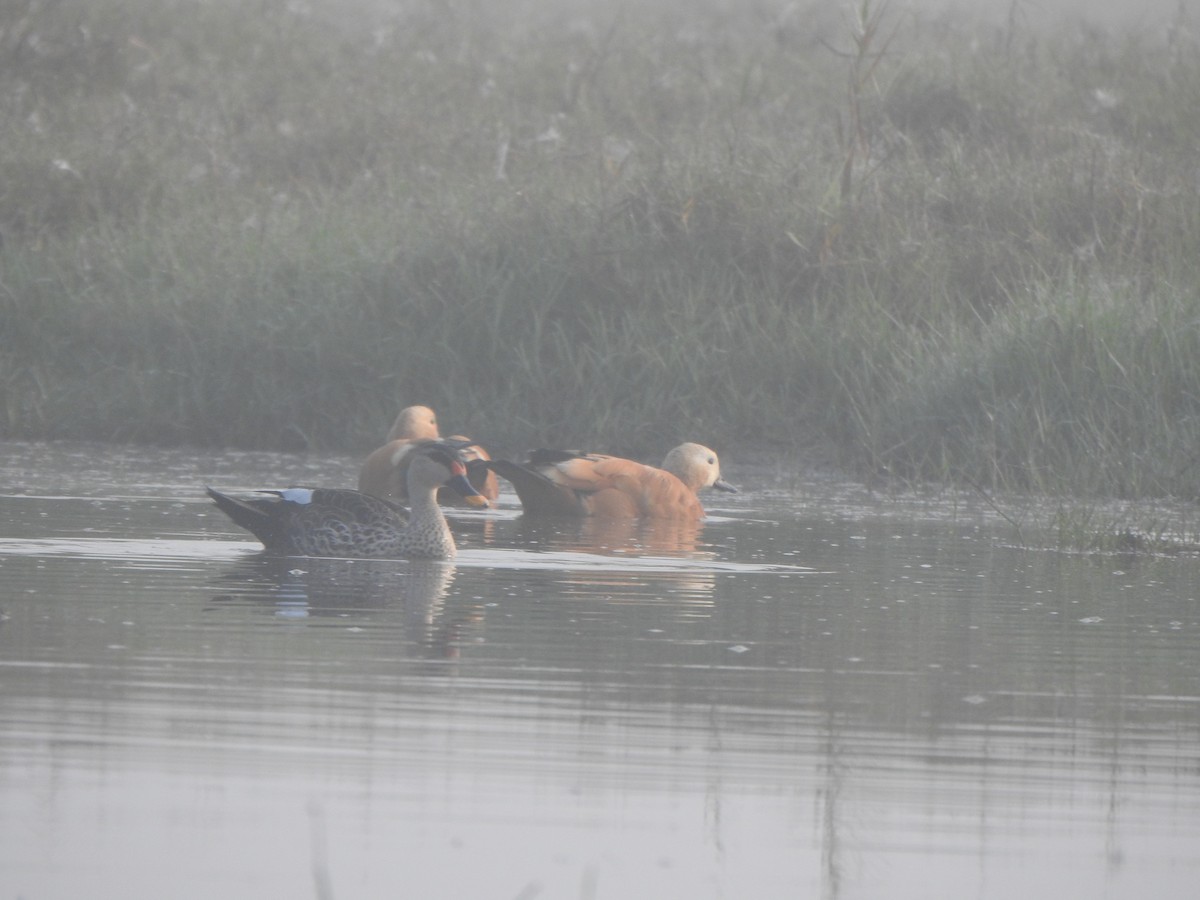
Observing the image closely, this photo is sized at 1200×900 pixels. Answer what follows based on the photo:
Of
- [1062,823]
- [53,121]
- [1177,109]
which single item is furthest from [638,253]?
[1062,823]

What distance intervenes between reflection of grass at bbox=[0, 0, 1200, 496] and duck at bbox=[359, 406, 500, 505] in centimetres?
110

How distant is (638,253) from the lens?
13.6 meters

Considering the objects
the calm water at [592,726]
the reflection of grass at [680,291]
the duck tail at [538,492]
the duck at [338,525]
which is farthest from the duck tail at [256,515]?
the reflection of grass at [680,291]

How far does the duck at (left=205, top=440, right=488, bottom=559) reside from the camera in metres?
8.82

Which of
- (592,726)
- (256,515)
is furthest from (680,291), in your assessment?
(592,726)

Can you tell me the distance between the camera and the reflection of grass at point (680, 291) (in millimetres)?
11867

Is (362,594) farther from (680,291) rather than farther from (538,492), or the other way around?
(680,291)

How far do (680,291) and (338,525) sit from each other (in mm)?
4831

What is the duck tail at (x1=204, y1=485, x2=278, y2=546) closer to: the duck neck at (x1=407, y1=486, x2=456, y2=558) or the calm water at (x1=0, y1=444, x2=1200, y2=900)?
the calm water at (x1=0, y1=444, x2=1200, y2=900)

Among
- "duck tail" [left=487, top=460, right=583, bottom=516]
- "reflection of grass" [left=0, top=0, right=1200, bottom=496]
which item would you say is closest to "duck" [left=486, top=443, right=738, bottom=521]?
"duck tail" [left=487, top=460, right=583, bottom=516]

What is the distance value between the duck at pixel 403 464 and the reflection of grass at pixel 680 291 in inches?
43.2

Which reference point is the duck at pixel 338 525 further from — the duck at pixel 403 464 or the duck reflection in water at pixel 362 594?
the duck at pixel 403 464

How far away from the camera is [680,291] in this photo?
43.6ft

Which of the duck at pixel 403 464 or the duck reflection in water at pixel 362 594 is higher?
→ the duck at pixel 403 464
